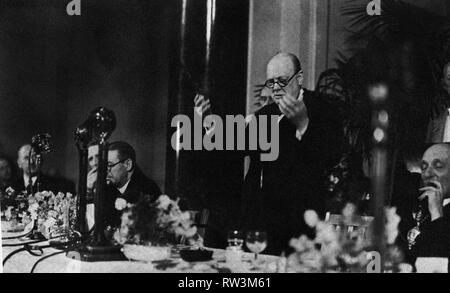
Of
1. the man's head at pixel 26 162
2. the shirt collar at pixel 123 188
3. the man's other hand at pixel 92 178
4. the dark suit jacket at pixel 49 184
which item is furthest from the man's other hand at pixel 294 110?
the man's head at pixel 26 162

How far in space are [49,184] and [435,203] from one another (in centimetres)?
148

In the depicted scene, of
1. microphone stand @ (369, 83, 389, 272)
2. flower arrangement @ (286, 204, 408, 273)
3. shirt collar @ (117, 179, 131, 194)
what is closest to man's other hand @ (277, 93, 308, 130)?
microphone stand @ (369, 83, 389, 272)

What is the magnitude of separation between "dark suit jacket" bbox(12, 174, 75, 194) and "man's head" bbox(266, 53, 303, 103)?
900mm

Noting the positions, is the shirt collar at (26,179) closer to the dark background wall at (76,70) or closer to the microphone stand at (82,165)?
the dark background wall at (76,70)

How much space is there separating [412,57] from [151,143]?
1075mm

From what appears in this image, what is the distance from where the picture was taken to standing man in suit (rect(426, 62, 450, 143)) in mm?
2043

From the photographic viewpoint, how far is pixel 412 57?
206 centimetres

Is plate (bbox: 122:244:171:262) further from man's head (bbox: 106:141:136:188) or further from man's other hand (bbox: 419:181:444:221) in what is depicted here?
man's other hand (bbox: 419:181:444:221)

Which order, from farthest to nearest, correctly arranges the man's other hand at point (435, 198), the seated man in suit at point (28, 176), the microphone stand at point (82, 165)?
1. the seated man in suit at point (28, 176)
2. the man's other hand at point (435, 198)
3. the microphone stand at point (82, 165)

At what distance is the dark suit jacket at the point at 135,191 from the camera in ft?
6.26

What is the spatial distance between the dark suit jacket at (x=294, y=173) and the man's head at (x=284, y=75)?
0.05 m

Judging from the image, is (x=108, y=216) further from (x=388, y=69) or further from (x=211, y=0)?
(x=388, y=69)
